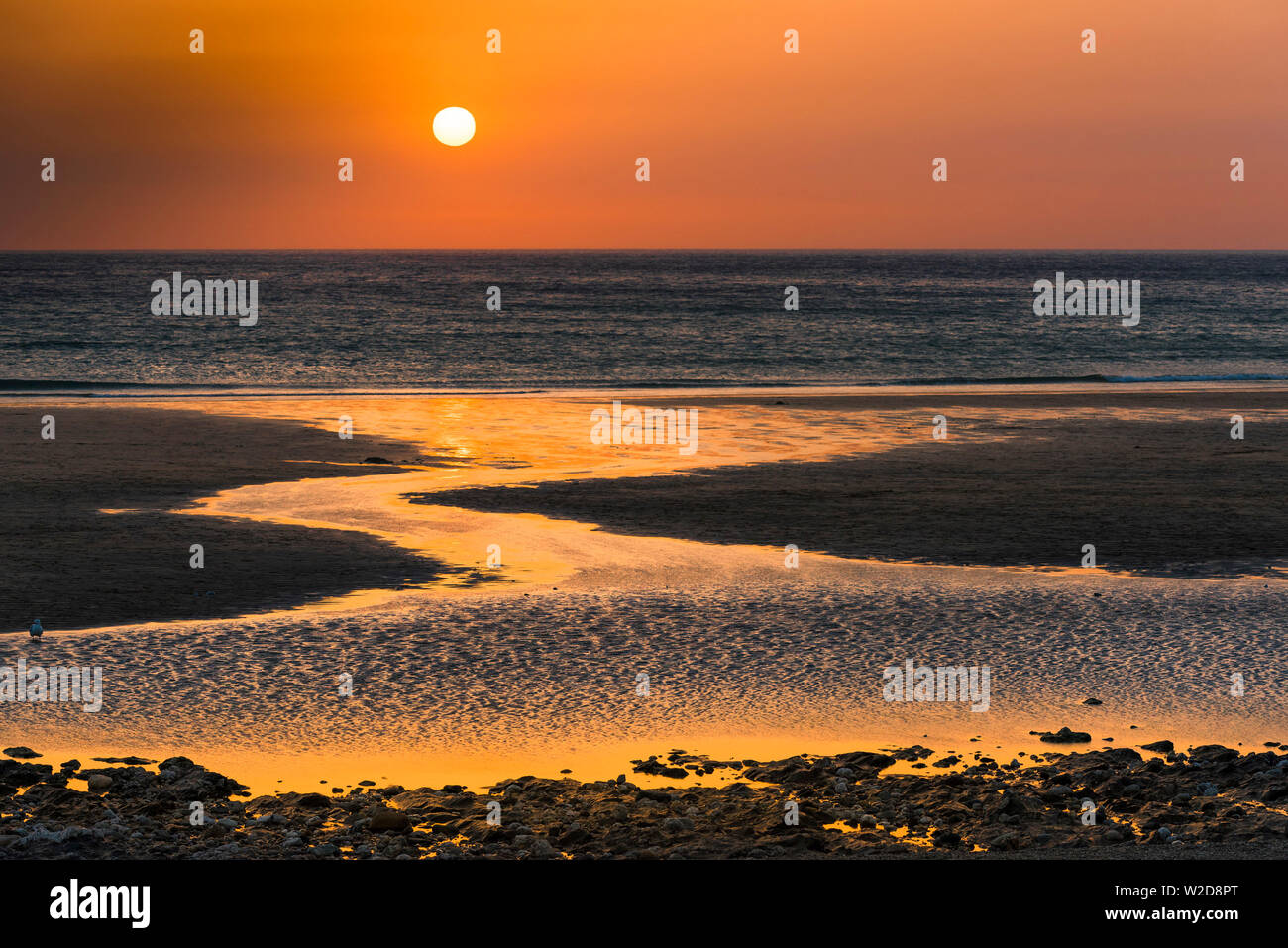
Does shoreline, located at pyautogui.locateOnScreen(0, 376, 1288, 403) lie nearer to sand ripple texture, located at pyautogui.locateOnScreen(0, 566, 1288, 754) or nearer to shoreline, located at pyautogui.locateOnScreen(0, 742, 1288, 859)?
sand ripple texture, located at pyautogui.locateOnScreen(0, 566, 1288, 754)

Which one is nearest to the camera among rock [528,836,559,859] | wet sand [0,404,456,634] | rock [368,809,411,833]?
rock [528,836,559,859]

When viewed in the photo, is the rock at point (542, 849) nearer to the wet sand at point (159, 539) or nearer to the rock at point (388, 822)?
the rock at point (388, 822)

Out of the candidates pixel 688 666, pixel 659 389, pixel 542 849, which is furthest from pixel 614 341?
pixel 542 849

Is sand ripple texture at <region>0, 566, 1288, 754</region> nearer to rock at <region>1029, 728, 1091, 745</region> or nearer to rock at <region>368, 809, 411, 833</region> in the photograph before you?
rock at <region>1029, 728, 1091, 745</region>

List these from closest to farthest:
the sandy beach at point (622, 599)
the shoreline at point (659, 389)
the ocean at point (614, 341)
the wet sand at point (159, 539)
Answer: the sandy beach at point (622, 599) < the wet sand at point (159, 539) < the shoreline at point (659, 389) < the ocean at point (614, 341)

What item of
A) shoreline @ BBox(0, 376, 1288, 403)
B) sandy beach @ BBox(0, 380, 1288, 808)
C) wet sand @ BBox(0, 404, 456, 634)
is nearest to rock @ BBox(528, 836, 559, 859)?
sandy beach @ BBox(0, 380, 1288, 808)

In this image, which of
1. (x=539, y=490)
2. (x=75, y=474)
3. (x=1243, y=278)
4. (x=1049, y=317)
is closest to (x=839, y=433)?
(x=539, y=490)

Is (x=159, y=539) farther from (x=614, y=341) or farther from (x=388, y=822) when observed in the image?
(x=614, y=341)

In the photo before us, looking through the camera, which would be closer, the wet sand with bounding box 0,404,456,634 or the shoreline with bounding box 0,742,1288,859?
the shoreline with bounding box 0,742,1288,859

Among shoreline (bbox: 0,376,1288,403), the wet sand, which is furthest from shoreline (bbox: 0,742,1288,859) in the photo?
shoreline (bbox: 0,376,1288,403)

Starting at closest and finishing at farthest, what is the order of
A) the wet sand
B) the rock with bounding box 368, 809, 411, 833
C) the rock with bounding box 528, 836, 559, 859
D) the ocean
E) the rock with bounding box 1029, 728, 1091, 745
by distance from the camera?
the rock with bounding box 528, 836, 559, 859
the rock with bounding box 368, 809, 411, 833
the rock with bounding box 1029, 728, 1091, 745
the wet sand
the ocean

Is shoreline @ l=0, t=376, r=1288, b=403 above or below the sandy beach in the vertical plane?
above

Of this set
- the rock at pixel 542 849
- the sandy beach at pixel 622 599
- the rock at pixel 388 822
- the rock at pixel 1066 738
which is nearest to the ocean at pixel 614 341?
the sandy beach at pixel 622 599

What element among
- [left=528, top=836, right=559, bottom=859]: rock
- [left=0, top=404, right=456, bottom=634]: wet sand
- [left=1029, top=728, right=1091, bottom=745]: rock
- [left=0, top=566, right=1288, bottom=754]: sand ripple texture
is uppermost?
[left=0, top=404, right=456, bottom=634]: wet sand
